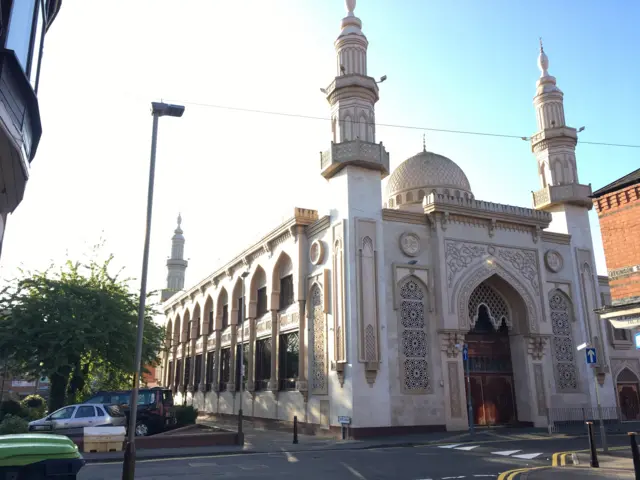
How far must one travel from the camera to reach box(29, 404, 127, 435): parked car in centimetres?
1647

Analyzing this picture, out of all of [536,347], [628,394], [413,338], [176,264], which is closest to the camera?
[413,338]

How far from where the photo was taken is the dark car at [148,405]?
766 inches

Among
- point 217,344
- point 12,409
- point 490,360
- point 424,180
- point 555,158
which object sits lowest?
point 12,409

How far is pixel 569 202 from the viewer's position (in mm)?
27531

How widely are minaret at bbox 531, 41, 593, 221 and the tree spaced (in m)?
20.8

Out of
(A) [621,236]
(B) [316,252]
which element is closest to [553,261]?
(B) [316,252]

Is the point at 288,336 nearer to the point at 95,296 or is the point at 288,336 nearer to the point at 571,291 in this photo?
the point at 95,296

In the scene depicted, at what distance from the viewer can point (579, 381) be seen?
25.0 metres

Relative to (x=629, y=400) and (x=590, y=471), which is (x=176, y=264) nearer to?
(x=629, y=400)

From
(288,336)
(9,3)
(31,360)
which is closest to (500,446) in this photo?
(288,336)

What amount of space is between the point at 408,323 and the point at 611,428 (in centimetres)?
966

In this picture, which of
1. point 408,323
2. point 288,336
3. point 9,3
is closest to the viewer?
point 9,3

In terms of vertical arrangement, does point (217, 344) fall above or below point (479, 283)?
below

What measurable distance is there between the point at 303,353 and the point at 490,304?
8.72 meters
